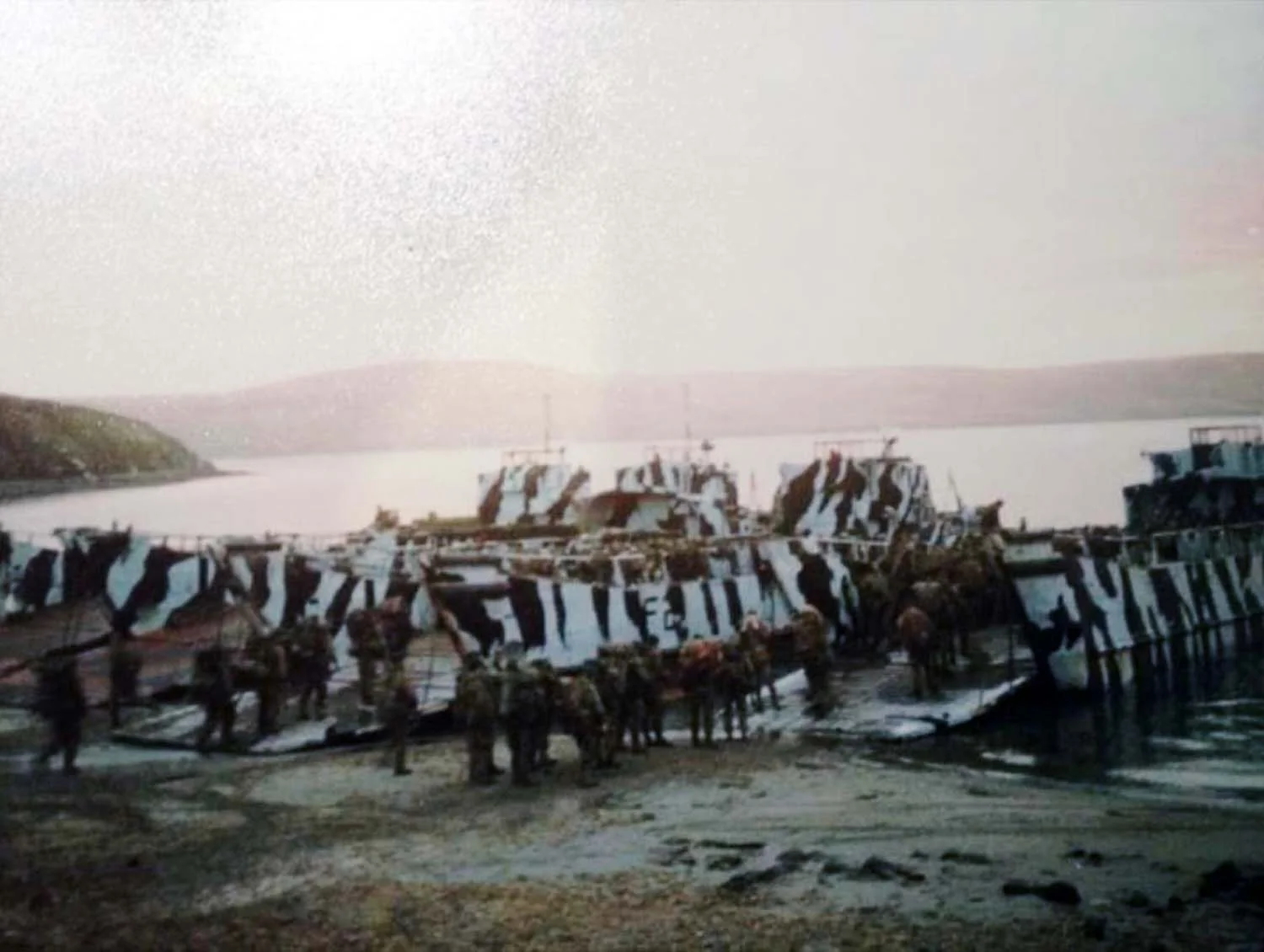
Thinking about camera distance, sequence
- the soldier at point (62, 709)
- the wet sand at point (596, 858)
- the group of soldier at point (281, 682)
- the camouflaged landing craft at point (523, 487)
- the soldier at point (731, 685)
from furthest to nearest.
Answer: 1. the camouflaged landing craft at point (523, 487)
2. the soldier at point (731, 685)
3. the group of soldier at point (281, 682)
4. the soldier at point (62, 709)
5. the wet sand at point (596, 858)

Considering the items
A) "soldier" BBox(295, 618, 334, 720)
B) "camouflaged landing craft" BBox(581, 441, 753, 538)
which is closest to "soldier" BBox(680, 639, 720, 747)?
"camouflaged landing craft" BBox(581, 441, 753, 538)

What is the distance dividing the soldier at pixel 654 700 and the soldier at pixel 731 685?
0.18m

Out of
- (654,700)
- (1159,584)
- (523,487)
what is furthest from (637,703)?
(1159,584)

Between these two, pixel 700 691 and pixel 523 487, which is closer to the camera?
pixel 700 691

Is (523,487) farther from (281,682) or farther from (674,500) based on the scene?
(281,682)

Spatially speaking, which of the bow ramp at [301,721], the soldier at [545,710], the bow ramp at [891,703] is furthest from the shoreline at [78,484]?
the bow ramp at [891,703]

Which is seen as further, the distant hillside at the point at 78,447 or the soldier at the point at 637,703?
the soldier at the point at 637,703

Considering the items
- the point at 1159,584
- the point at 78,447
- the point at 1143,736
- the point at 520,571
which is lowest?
the point at 1143,736

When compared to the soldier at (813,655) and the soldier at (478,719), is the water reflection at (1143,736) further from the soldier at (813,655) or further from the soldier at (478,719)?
the soldier at (478,719)

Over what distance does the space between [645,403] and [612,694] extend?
0.90 m

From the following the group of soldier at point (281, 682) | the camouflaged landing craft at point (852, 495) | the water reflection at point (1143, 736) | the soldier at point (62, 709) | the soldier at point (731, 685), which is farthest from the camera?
the camouflaged landing craft at point (852, 495)

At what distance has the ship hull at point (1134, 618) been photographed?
4.77 metres

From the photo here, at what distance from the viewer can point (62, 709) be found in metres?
3.86

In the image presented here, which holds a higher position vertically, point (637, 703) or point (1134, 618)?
point (1134, 618)
